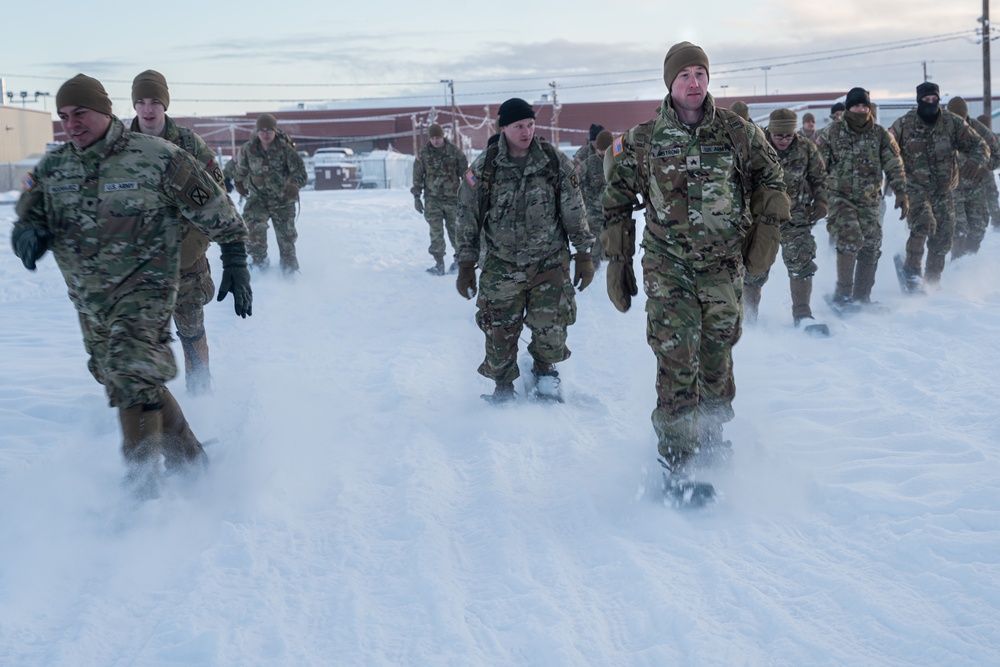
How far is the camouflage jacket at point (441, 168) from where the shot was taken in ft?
41.6

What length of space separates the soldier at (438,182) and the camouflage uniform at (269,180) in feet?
6.01

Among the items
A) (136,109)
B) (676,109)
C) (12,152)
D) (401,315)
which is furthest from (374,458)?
(12,152)

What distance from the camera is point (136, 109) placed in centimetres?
625

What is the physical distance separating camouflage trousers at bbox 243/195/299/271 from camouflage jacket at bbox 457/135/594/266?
635 centimetres

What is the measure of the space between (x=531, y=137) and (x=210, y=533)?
3.15 m

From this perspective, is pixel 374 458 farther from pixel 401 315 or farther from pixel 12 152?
pixel 12 152

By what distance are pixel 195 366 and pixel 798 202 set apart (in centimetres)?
535

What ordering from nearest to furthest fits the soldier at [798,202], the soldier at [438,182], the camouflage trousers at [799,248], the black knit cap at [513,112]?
the black knit cap at [513,112] → the soldier at [798,202] → the camouflage trousers at [799,248] → the soldier at [438,182]

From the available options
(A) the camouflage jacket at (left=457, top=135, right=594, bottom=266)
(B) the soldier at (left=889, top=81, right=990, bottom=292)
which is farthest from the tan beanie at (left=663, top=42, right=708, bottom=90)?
(B) the soldier at (left=889, top=81, right=990, bottom=292)

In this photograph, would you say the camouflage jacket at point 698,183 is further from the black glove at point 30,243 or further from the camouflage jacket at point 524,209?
the black glove at point 30,243

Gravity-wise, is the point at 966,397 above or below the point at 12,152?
below

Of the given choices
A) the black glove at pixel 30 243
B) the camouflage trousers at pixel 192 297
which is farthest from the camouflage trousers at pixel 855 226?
the black glove at pixel 30 243

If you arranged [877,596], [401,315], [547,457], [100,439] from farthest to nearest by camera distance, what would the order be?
[401,315]
[100,439]
[547,457]
[877,596]

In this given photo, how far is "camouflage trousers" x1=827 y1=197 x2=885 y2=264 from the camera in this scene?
866 cm
